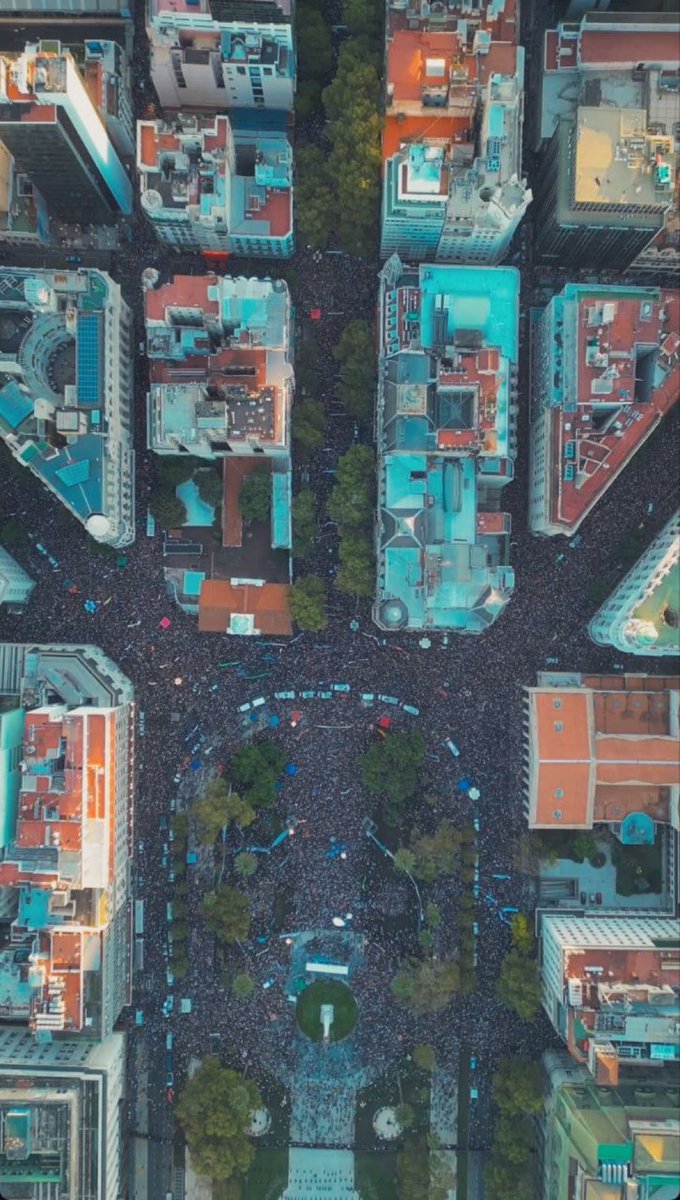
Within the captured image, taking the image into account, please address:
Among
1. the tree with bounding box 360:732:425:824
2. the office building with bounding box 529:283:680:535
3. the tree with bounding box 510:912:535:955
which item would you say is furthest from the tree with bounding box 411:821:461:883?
the office building with bounding box 529:283:680:535

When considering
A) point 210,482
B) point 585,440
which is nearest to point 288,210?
point 210,482

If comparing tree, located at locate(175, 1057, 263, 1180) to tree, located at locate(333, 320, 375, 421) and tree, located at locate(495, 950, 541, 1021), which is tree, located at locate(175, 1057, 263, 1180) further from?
tree, located at locate(333, 320, 375, 421)

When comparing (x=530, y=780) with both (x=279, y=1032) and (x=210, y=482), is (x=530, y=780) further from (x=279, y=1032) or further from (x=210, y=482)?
(x=210, y=482)

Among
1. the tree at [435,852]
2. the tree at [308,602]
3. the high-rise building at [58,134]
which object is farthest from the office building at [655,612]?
the high-rise building at [58,134]

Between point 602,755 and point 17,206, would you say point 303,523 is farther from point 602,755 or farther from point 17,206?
point 17,206

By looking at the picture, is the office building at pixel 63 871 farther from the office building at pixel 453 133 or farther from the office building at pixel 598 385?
the office building at pixel 453 133

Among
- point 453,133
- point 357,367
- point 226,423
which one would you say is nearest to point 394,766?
point 226,423

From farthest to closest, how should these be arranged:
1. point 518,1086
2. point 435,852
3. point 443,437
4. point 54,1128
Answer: point 435,852, point 518,1086, point 443,437, point 54,1128
